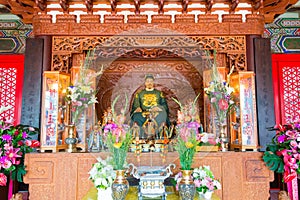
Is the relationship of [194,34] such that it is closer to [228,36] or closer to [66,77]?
[228,36]

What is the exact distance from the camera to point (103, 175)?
2.22 meters

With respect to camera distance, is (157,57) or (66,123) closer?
(66,123)

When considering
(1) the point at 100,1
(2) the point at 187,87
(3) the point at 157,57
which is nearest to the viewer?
(1) the point at 100,1

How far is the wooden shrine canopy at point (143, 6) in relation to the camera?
11.7ft

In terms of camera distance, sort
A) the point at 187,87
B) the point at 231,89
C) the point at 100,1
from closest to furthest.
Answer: the point at 231,89, the point at 100,1, the point at 187,87

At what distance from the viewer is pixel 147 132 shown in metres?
3.67

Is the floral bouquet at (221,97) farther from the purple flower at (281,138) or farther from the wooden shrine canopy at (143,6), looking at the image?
the wooden shrine canopy at (143,6)

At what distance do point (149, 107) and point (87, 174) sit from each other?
4.47ft

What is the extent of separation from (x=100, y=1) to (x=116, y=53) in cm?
66

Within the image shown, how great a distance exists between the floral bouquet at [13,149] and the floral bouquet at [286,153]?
7.96 feet

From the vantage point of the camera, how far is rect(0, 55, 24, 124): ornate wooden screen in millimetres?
4281

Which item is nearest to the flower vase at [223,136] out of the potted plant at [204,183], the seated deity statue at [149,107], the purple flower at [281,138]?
the purple flower at [281,138]

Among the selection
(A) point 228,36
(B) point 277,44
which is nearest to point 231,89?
(A) point 228,36

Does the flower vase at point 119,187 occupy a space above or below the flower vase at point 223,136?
below
